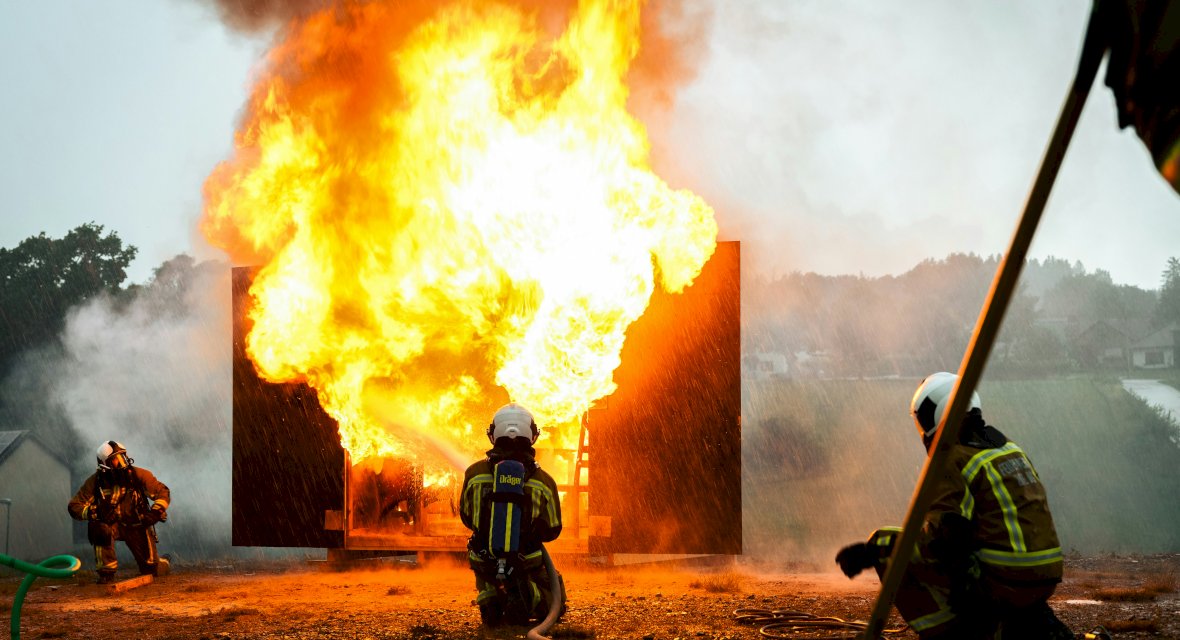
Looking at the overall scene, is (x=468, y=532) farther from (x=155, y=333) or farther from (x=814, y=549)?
(x=155, y=333)

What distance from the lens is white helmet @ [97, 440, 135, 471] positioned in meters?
12.0

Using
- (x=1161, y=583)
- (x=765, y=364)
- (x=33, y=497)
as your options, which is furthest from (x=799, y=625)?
(x=765, y=364)

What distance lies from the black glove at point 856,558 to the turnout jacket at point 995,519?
27 cm

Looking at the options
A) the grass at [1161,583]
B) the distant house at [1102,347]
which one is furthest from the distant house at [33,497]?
the distant house at [1102,347]

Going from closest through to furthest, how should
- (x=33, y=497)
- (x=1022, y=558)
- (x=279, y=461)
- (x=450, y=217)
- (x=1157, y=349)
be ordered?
(x=1022, y=558)
(x=450, y=217)
(x=279, y=461)
(x=33, y=497)
(x=1157, y=349)

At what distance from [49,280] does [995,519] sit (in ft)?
121

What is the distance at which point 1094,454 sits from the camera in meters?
27.5

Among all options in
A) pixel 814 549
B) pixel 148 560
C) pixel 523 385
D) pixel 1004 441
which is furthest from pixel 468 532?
pixel 814 549

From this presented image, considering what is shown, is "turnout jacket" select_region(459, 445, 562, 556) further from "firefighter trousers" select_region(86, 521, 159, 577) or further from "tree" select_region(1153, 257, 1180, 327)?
"tree" select_region(1153, 257, 1180, 327)

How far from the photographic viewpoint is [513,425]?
302 inches

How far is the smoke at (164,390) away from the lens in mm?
27984

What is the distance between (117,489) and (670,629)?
25.2 ft

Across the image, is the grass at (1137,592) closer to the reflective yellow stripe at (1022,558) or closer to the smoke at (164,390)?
the reflective yellow stripe at (1022,558)

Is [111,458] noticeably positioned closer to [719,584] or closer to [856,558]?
[719,584]
